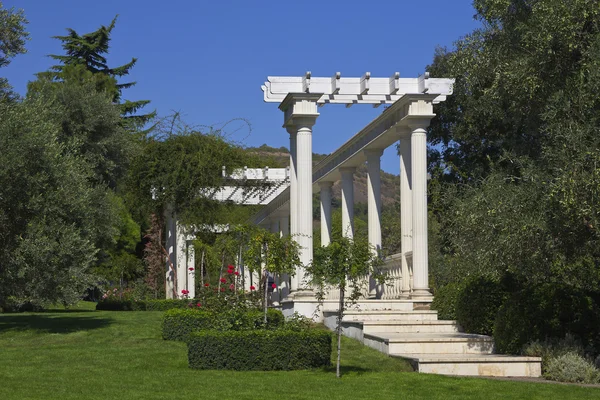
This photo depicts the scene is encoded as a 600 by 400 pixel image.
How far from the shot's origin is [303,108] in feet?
68.8

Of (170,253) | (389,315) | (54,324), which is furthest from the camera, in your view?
(170,253)

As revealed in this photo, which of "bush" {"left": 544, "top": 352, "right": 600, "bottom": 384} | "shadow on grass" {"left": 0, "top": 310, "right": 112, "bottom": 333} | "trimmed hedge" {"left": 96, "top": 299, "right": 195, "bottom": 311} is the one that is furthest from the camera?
"trimmed hedge" {"left": 96, "top": 299, "right": 195, "bottom": 311}

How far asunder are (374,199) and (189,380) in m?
12.3

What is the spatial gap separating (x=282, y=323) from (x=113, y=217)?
484 inches

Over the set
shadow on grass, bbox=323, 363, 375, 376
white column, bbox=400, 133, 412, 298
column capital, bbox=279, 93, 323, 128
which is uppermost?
column capital, bbox=279, 93, 323, 128

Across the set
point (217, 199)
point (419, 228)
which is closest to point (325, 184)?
point (217, 199)

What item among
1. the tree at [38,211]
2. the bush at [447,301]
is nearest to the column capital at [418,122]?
the bush at [447,301]

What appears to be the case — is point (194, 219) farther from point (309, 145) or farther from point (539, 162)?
point (539, 162)

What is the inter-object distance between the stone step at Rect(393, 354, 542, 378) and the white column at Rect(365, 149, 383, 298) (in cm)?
954

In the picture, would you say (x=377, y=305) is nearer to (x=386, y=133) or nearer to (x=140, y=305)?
(x=386, y=133)

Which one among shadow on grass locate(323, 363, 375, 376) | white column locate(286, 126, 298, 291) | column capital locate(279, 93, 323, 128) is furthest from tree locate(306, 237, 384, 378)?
column capital locate(279, 93, 323, 128)

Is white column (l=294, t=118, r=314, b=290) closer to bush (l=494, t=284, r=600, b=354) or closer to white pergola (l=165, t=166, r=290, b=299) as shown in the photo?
bush (l=494, t=284, r=600, b=354)

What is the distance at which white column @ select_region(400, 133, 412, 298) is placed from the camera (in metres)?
21.9

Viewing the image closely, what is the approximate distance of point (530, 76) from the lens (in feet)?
45.9
